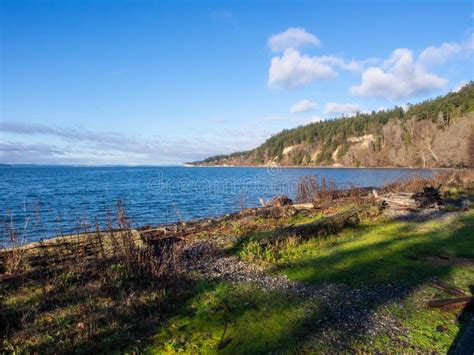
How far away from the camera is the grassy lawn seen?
4.96 metres

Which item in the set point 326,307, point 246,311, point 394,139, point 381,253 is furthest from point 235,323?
point 394,139

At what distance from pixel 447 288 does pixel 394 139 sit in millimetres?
111795

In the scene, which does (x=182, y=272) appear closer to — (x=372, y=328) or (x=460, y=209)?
(x=372, y=328)

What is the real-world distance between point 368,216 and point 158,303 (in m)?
11.0

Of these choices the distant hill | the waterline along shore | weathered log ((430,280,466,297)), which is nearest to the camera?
the waterline along shore

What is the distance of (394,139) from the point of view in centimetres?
10531

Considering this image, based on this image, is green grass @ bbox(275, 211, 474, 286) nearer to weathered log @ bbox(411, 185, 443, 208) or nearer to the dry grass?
weathered log @ bbox(411, 185, 443, 208)

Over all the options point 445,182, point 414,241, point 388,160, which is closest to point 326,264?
point 414,241

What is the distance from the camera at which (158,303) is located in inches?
247

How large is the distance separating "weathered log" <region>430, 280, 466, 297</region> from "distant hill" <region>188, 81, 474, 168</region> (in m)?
63.8

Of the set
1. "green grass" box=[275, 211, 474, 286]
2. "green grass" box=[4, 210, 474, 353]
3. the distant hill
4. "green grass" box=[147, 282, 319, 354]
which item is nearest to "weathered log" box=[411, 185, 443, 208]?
"green grass" box=[275, 211, 474, 286]

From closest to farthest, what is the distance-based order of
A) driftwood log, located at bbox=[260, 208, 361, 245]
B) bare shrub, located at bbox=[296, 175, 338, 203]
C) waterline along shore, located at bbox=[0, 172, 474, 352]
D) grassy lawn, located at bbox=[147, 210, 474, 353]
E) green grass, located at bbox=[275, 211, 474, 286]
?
grassy lawn, located at bbox=[147, 210, 474, 353], waterline along shore, located at bbox=[0, 172, 474, 352], green grass, located at bbox=[275, 211, 474, 286], driftwood log, located at bbox=[260, 208, 361, 245], bare shrub, located at bbox=[296, 175, 338, 203]

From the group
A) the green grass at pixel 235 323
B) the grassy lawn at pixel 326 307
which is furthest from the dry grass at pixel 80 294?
the grassy lawn at pixel 326 307

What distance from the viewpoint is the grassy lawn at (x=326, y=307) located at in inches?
195
